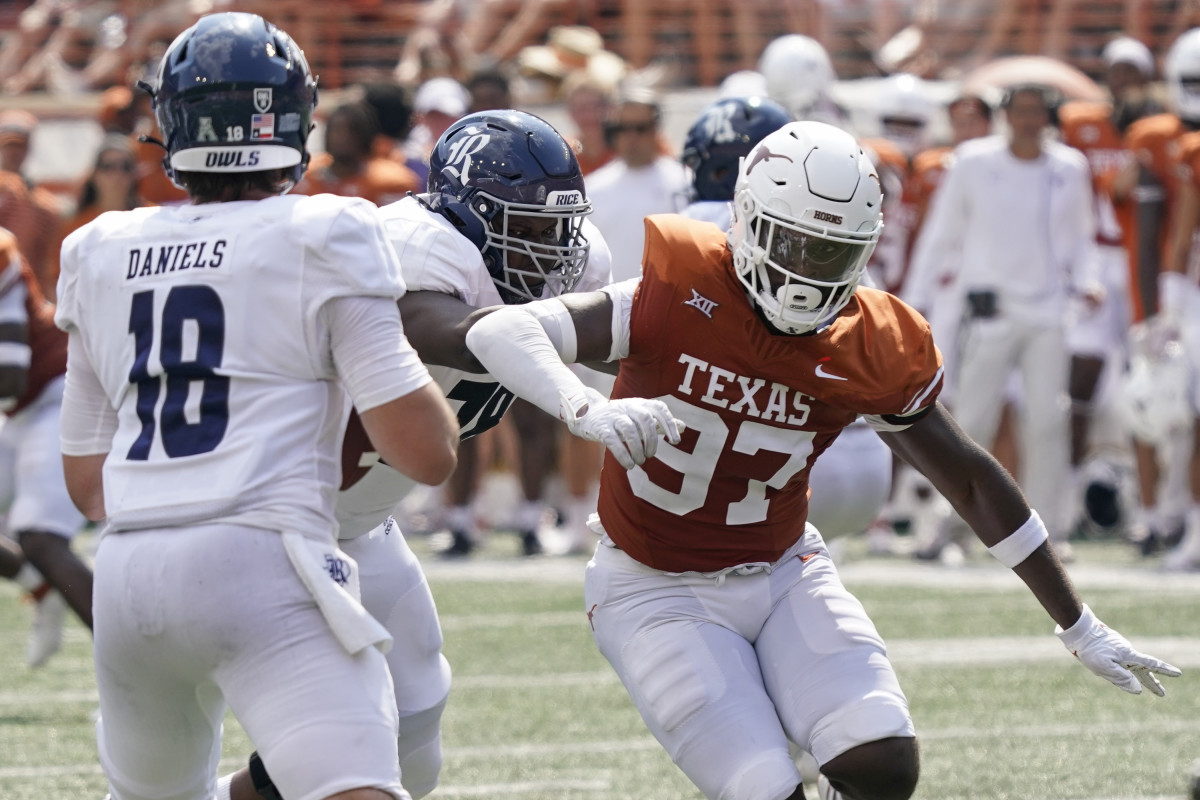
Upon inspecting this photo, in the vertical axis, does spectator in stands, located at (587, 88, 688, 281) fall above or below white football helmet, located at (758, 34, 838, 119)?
below

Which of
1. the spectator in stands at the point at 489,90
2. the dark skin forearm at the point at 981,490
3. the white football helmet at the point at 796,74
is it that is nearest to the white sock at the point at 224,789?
the dark skin forearm at the point at 981,490

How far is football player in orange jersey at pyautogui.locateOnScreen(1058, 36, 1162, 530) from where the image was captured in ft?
33.3

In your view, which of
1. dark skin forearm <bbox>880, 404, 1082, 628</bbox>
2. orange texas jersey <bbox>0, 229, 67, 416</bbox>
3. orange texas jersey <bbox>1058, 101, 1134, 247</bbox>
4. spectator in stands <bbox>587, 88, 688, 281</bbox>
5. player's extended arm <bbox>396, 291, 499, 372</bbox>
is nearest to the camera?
player's extended arm <bbox>396, 291, 499, 372</bbox>

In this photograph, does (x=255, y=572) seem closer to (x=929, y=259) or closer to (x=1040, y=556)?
(x=1040, y=556)

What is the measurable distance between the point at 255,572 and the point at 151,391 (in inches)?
12.5

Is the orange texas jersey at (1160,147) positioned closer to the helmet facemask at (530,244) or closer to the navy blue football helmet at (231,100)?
the helmet facemask at (530,244)

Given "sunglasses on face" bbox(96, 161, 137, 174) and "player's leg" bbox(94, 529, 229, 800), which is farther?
"sunglasses on face" bbox(96, 161, 137, 174)

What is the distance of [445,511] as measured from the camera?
33.0ft

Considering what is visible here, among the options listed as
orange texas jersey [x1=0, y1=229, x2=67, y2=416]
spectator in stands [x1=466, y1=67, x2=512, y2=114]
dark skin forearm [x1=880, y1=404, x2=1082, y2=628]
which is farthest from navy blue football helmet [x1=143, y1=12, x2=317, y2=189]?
spectator in stands [x1=466, y1=67, x2=512, y2=114]

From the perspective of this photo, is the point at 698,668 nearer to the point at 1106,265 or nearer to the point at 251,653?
the point at 251,653

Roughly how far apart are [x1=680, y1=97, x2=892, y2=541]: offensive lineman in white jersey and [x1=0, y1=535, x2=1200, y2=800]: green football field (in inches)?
26.5

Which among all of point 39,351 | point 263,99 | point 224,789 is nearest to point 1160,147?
point 39,351

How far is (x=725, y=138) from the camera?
17.2 feet

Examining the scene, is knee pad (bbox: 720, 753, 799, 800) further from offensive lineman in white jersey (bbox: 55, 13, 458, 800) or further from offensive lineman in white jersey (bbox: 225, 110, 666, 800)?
offensive lineman in white jersey (bbox: 55, 13, 458, 800)
